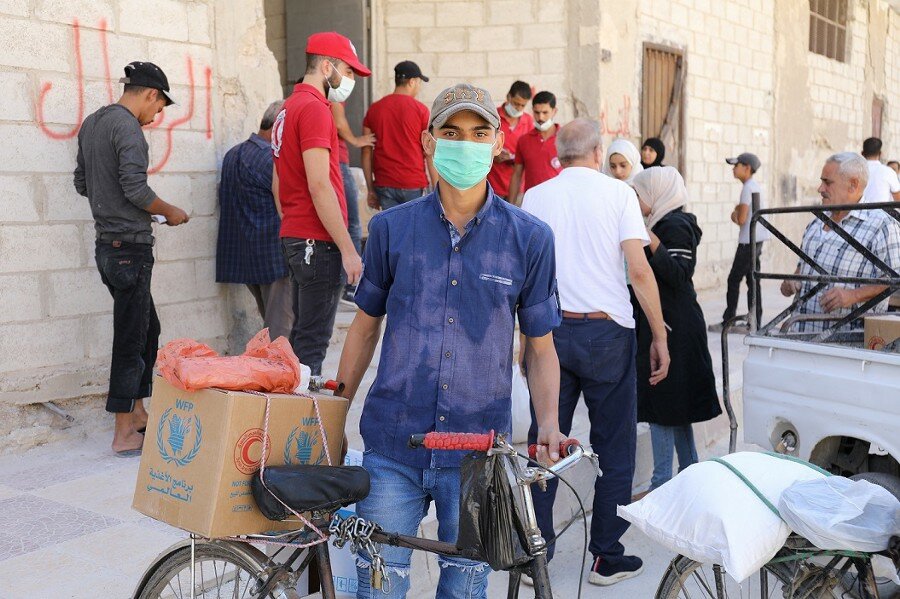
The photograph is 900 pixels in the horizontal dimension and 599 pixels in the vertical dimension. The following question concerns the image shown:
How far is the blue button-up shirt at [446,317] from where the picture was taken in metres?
2.57

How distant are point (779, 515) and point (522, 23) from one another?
8.37 m

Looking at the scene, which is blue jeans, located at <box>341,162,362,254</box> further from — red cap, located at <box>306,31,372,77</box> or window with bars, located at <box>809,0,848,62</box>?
window with bars, located at <box>809,0,848,62</box>

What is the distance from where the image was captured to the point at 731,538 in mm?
2432

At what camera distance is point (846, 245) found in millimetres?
4445

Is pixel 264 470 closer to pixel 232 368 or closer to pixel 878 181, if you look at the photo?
pixel 232 368

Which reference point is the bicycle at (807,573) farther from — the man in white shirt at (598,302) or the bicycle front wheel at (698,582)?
the man in white shirt at (598,302)

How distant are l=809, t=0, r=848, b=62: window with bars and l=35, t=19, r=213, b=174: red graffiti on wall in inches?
491

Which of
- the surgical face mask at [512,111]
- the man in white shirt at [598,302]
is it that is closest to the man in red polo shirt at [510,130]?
the surgical face mask at [512,111]

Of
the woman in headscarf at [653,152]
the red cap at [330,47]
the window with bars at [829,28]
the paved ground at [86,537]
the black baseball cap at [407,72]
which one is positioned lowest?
the paved ground at [86,537]

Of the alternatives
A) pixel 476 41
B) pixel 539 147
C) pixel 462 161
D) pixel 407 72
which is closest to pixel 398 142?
pixel 407 72

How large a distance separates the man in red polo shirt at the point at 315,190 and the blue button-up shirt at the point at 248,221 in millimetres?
850

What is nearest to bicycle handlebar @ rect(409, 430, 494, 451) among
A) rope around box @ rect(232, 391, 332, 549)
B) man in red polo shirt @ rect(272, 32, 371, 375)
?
rope around box @ rect(232, 391, 332, 549)

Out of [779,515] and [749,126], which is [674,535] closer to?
[779,515]

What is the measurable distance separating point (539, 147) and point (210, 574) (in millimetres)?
6264
